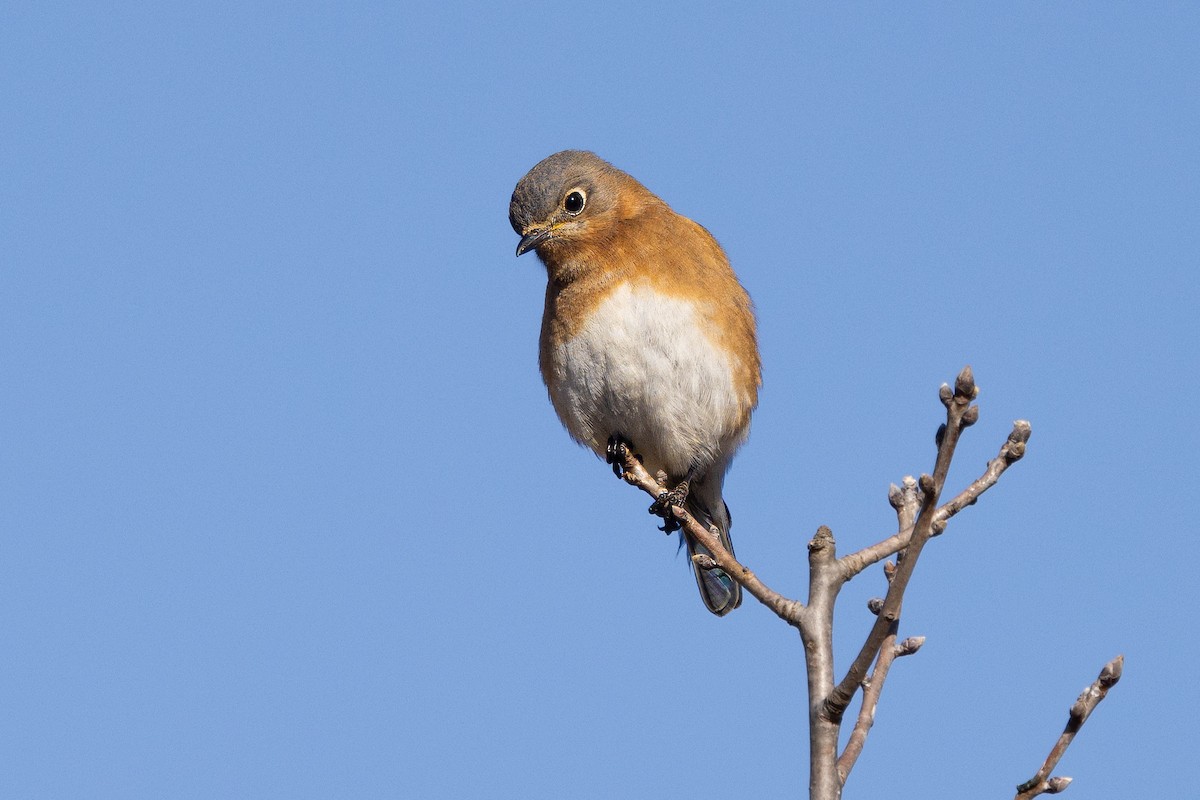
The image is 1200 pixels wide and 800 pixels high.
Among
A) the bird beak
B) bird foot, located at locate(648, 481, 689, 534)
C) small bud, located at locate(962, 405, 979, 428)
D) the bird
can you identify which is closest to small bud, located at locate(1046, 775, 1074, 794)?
small bud, located at locate(962, 405, 979, 428)

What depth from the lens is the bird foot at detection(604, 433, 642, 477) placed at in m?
7.97

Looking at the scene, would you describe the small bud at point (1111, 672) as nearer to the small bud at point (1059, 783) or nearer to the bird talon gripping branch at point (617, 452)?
the small bud at point (1059, 783)

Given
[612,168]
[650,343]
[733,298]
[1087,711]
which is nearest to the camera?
[1087,711]

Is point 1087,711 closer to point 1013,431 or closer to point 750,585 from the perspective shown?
point 1013,431

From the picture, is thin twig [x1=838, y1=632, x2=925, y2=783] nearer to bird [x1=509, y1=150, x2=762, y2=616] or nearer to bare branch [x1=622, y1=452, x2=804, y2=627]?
bare branch [x1=622, y1=452, x2=804, y2=627]

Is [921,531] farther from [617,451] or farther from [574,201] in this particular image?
[574,201]

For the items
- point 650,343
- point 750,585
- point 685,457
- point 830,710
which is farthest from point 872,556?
point 685,457

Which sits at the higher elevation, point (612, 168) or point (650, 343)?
point (612, 168)

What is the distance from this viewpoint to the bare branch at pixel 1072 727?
356 centimetres

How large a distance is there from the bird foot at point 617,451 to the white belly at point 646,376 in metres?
0.06

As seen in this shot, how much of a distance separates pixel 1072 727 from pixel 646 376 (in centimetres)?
408

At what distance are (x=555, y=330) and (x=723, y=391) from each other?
1047mm

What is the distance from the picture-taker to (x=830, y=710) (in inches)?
148

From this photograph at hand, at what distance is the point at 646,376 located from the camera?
7.53 m
